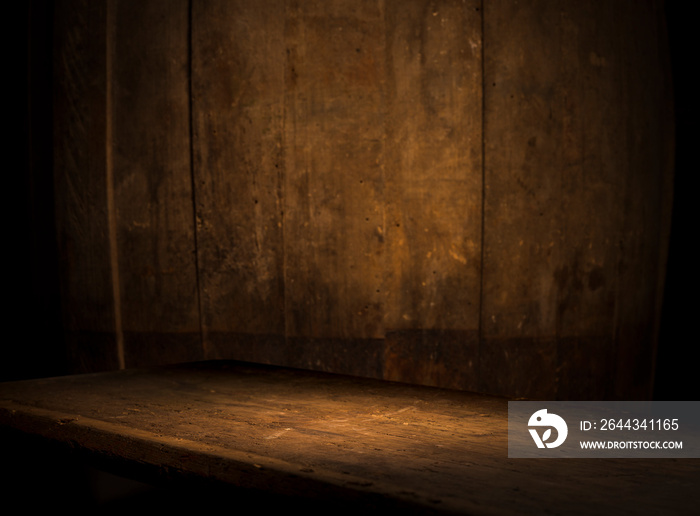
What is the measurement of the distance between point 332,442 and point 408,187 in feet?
4.31

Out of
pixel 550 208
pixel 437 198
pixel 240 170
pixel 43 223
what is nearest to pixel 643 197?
pixel 550 208

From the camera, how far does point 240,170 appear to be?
2.74 m

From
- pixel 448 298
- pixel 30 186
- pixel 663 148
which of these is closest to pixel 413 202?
pixel 448 298

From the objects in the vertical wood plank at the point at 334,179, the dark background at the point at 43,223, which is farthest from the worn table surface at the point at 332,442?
the dark background at the point at 43,223

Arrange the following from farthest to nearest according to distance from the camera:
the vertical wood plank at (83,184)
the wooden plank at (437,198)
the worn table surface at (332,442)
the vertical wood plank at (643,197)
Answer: the vertical wood plank at (83,184)
the vertical wood plank at (643,197)
the wooden plank at (437,198)
the worn table surface at (332,442)

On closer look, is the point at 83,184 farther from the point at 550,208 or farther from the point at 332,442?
the point at 550,208

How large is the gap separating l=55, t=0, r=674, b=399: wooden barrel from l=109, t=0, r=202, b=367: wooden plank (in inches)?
0.4

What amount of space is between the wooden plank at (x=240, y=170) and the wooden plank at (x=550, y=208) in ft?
3.09

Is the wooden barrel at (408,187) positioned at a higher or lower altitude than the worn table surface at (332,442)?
higher

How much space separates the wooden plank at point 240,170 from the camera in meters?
2.70

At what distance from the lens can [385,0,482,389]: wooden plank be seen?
257 cm

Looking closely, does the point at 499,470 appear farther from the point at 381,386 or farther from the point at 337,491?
the point at 381,386

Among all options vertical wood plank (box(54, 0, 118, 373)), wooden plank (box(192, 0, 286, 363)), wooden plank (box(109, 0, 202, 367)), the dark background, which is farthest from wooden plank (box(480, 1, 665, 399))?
vertical wood plank (box(54, 0, 118, 373))

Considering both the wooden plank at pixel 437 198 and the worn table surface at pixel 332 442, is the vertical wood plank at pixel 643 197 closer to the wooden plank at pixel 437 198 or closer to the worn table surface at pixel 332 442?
the wooden plank at pixel 437 198
